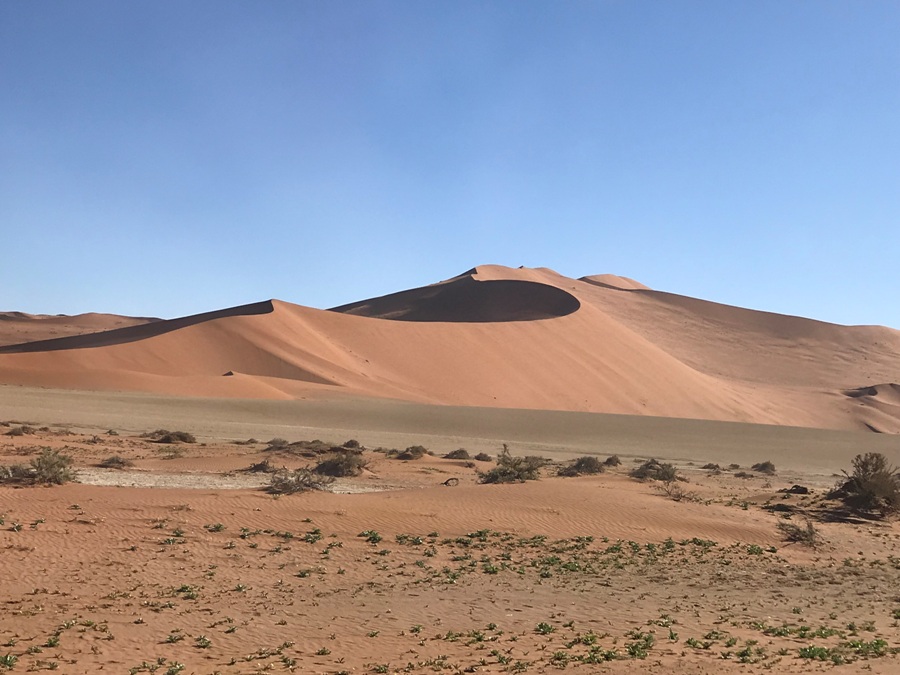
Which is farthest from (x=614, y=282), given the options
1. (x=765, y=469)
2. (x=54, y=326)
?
(x=765, y=469)

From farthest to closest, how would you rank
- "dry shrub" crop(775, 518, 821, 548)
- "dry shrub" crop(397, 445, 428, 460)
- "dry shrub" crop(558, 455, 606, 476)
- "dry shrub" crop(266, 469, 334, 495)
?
"dry shrub" crop(397, 445, 428, 460), "dry shrub" crop(558, 455, 606, 476), "dry shrub" crop(266, 469, 334, 495), "dry shrub" crop(775, 518, 821, 548)

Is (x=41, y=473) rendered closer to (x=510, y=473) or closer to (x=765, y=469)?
(x=510, y=473)

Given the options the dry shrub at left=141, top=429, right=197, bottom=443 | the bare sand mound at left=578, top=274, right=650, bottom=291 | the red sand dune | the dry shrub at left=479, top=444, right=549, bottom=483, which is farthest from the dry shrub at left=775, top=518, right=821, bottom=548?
the bare sand mound at left=578, top=274, right=650, bottom=291

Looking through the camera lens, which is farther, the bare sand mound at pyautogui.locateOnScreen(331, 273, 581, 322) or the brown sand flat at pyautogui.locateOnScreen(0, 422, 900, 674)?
the bare sand mound at pyautogui.locateOnScreen(331, 273, 581, 322)

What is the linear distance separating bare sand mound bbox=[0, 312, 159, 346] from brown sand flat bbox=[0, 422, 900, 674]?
86489mm

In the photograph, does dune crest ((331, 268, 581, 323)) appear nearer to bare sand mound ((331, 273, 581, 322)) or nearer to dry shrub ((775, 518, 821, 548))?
bare sand mound ((331, 273, 581, 322))

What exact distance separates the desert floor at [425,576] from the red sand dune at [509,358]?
2371 centimetres

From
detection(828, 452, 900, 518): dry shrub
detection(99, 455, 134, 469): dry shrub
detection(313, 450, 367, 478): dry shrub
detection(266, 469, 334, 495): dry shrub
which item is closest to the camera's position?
detection(266, 469, 334, 495): dry shrub

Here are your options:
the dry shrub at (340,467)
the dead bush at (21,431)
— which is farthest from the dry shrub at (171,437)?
the dry shrub at (340,467)

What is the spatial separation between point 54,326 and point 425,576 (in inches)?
4389

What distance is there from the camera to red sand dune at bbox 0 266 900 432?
147ft

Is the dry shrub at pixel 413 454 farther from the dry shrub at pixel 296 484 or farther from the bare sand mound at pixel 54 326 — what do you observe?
the bare sand mound at pixel 54 326

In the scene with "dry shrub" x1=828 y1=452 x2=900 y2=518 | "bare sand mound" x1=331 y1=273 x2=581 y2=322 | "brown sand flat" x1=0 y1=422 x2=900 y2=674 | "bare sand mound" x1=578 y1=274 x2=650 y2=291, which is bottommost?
"brown sand flat" x1=0 y1=422 x2=900 y2=674

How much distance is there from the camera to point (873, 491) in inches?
638
